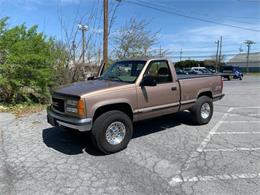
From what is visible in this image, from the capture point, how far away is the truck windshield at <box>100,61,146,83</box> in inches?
223

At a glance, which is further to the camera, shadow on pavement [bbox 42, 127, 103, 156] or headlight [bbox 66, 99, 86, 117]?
shadow on pavement [bbox 42, 127, 103, 156]

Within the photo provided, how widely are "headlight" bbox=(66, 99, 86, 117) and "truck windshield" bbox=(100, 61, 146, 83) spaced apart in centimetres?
136

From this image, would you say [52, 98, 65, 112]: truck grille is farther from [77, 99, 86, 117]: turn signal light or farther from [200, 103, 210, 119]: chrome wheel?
[200, 103, 210, 119]: chrome wheel

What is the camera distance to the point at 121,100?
197 inches

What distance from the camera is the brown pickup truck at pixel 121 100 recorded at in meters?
4.71

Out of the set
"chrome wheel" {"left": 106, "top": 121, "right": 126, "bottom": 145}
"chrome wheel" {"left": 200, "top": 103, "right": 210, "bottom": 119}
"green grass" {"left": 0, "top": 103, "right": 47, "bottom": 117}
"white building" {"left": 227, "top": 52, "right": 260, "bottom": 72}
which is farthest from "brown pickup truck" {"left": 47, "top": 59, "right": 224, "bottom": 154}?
"white building" {"left": 227, "top": 52, "right": 260, "bottom": 72}

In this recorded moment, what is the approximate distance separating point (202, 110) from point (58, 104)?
164 inches

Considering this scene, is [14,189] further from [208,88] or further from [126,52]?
[126,52]

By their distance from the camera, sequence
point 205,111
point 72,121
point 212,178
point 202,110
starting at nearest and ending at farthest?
point 212,178 < point 72,121 < point 202,110 < point 205,111

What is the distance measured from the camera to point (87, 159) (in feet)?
15.5

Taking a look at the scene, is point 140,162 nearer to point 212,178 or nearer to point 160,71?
point 212,178

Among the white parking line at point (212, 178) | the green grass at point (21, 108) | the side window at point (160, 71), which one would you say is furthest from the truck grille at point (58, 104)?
the green grass at point (21, 108)

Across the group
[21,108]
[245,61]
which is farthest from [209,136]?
[245,61]

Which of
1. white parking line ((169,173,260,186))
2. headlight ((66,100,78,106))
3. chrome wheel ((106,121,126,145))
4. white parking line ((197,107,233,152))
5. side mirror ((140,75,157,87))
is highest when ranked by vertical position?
side mirror ((140,75,157,87))
